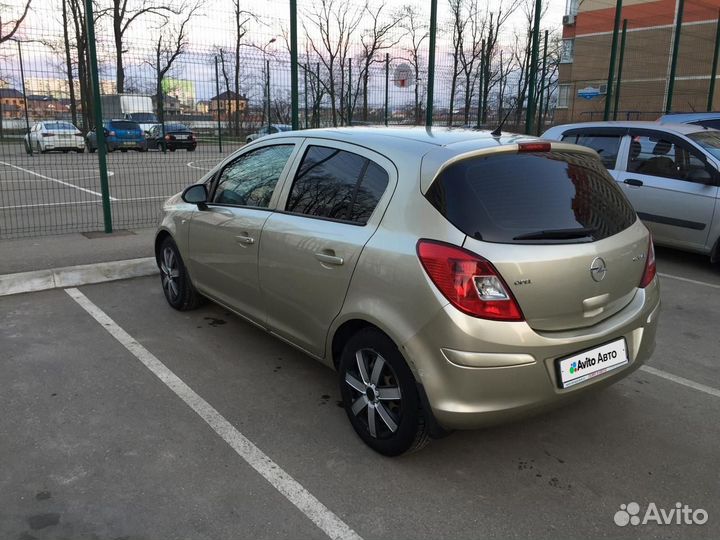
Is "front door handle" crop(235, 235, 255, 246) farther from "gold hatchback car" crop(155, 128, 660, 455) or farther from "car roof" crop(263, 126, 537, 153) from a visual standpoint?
"car roof" crop(263, 126, 537, 153)

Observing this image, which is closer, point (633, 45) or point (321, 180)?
point (321, 180)

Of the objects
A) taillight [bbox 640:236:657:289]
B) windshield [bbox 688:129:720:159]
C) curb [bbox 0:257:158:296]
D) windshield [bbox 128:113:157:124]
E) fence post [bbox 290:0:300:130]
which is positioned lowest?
curb [bbox 0:257:158:296]

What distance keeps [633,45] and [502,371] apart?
22.8 m

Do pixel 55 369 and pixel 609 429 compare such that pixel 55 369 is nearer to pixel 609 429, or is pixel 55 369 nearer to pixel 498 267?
pixel 498 267

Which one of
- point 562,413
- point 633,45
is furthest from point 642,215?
point 633,45

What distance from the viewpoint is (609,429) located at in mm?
3375

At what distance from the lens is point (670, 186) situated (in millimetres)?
7027

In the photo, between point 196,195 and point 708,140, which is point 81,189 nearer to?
point 196,195

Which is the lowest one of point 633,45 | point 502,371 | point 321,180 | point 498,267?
point 502,371

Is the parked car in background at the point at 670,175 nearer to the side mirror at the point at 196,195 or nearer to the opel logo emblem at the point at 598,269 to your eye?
the opel logo emblem at the point at 598,269

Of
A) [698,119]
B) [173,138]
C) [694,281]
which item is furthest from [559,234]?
[173,138]

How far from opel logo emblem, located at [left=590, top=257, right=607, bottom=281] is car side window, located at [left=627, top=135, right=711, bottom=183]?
4.78 meters

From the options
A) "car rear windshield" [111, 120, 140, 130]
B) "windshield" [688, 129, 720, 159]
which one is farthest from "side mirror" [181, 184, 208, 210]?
"car rear windshield" [111, 120, 140, 130]

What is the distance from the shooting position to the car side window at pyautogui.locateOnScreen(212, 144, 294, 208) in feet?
13.0
